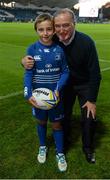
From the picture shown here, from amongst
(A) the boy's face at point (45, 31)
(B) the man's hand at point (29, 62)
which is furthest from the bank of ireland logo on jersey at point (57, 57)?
(B) the man's hand at point (29, 62)

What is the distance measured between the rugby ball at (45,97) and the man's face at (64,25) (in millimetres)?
684

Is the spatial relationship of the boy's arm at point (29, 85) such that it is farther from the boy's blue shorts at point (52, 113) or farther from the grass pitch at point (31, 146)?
the grass pitch at point (31, 146)

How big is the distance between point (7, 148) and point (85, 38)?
1.92 m

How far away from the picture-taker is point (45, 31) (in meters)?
4.45

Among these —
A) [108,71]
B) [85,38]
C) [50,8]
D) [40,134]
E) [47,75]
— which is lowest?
[50,8]

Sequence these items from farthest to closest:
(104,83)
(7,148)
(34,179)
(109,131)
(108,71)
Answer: (108,71) → (104,83) → (109,131) → (7,148) → (34,179)

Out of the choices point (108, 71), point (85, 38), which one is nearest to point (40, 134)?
point (85, 38)

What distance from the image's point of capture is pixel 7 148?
17.9 feet

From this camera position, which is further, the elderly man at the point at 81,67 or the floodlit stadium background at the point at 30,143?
the floodlit stadium background at the point at 30,143

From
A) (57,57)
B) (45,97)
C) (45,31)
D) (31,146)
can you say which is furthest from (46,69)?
(31,146)

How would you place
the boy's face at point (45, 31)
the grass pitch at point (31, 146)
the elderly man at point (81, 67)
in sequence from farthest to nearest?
1. the grass pitch at point (31, 146)
2. the elderly man at point (81, 67)
3. the boy's face at point (45, 31)

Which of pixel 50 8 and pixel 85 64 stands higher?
pixel 85 64

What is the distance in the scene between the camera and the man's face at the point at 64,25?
4520mm

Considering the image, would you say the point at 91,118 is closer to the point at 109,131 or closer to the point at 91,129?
the point at 91,129
